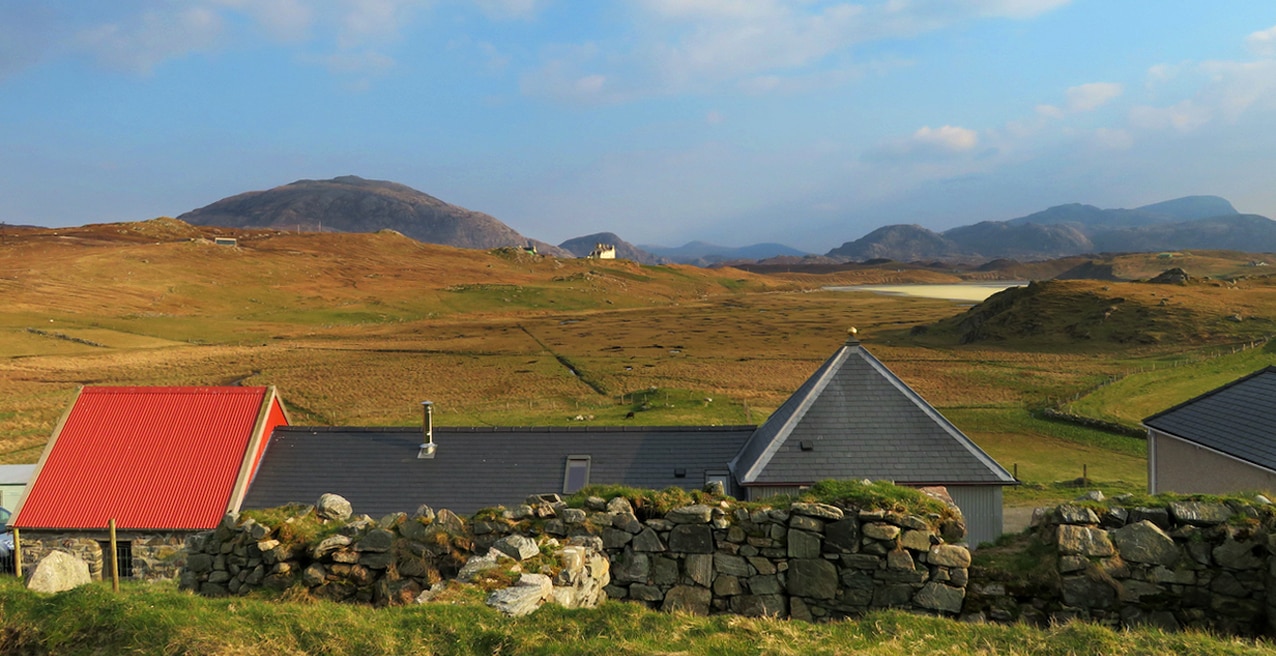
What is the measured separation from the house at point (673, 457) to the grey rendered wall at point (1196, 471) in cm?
698

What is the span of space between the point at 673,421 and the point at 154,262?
5992 inches

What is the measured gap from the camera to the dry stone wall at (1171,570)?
9.05 m

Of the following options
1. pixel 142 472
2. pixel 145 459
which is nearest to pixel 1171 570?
pixel 142 472

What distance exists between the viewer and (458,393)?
57031 millimetres

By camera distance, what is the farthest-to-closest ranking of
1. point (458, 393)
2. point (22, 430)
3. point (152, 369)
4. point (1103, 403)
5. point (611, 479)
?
point (152, 369), point (458, 393), point (1103, 403), point (22, 430), point (611, 479)

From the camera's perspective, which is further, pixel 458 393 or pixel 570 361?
pixel 570 361

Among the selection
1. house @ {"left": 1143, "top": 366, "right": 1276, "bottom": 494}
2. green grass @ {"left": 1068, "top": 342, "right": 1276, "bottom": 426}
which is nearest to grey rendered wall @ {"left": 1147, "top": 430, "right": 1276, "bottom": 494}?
house @ {"left": 1143, "top": 366, "right": 1276, "bottom": 494}

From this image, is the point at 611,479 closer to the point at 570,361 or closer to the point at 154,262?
the point at 570,361

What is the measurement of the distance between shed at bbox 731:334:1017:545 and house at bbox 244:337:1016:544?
28 mm

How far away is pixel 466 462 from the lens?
2238cm

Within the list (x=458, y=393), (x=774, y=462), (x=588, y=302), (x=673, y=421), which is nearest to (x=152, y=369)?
(x=458, y=393)

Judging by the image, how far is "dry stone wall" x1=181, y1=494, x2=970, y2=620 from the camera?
381 inches

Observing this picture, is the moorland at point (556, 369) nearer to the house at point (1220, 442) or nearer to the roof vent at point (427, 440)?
the house at point (1220, 442)

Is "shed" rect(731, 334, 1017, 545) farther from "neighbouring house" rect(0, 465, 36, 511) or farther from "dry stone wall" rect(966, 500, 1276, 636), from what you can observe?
"neighbouring house" rect(0, 465, 36, 511)
